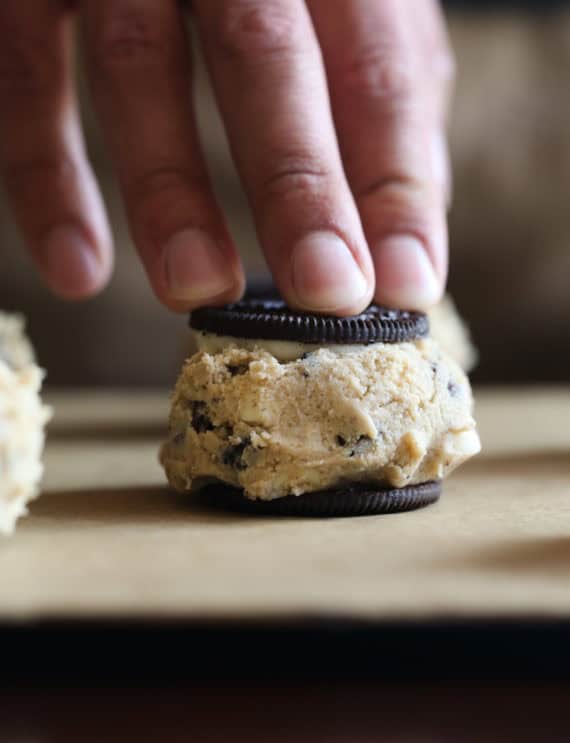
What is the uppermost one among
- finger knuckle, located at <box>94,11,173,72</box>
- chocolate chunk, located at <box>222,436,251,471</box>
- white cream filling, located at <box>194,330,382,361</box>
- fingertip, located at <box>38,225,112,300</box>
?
finger knuckle, located at <box>94,11,173,72</box>

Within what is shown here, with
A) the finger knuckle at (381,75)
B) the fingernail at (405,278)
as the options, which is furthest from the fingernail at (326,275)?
the finger knuckle at (381,75)

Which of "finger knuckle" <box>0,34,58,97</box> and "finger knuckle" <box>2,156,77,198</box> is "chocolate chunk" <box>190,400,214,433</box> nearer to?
"finger knuckle" <box>2,156,77,198</box>

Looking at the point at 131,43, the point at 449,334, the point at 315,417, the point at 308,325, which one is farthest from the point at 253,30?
the point at 449,334

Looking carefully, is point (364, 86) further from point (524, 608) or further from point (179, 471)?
point (524, 608)

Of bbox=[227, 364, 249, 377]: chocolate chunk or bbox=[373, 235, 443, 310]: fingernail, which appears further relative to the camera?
bbox=[373, 235, 443, 310]: fingernail

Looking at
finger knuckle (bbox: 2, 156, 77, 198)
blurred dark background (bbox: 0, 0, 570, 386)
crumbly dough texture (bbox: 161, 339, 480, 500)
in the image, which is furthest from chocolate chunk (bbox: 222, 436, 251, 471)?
blurred dark background (bbox: 0, 0, 570, 386)

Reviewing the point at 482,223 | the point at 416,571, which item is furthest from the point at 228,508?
the point at 482,223
